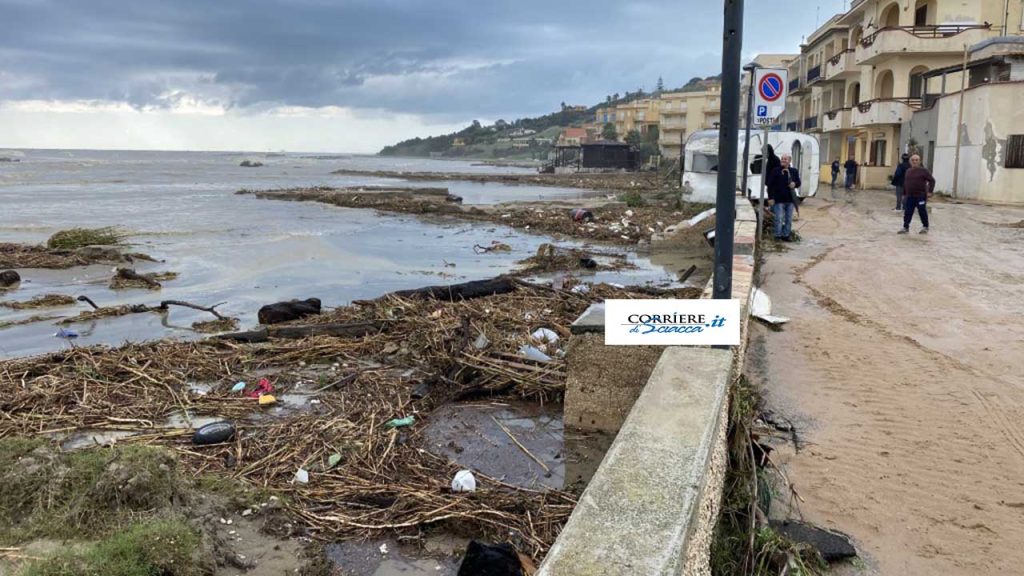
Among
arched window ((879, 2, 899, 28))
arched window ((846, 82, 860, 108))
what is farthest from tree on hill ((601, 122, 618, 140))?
arched window ((879, 2, 899, 28))

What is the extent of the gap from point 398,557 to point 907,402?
401 cm

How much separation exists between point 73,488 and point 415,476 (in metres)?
1.89

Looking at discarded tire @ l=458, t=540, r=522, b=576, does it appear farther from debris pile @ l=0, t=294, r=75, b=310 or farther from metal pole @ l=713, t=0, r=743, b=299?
debris pile @ l=0, t=294, r=75, b=310

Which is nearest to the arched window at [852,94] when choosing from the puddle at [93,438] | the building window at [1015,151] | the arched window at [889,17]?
the arched window at [889,17]

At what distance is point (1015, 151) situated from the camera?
2414 cm

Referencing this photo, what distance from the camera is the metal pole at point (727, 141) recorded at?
Result: 435 centimetres

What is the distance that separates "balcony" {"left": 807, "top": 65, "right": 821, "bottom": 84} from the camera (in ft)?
173

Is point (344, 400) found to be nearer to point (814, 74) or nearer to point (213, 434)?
point (213, 434)

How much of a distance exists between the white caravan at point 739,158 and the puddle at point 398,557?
18.8 meters

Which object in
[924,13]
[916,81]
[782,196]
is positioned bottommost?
[782,196]

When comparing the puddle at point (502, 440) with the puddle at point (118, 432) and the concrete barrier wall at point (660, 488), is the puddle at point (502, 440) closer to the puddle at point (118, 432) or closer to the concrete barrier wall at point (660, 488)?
the concrete barrier wall at point (660, 488)

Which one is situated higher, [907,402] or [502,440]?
[907,402]

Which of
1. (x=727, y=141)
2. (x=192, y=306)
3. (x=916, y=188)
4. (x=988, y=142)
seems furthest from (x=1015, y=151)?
(x=192, y=306)

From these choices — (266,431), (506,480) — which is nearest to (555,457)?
(506,480)
